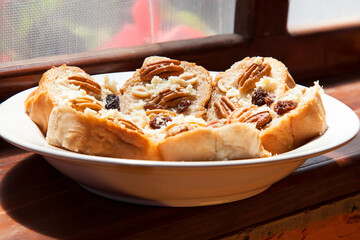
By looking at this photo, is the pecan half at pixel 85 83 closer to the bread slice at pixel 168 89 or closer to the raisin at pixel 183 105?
the bread slice at pixel 168 89

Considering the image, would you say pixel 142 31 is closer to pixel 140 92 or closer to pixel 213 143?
pixel 140 92

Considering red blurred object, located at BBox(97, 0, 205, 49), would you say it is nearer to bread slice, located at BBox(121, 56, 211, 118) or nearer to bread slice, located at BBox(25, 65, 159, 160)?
bread slice, located at BBox(121, 56, 211, 118)

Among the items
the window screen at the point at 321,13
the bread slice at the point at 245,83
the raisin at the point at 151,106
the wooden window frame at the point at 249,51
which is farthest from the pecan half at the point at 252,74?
the window screen at the point at 321,13

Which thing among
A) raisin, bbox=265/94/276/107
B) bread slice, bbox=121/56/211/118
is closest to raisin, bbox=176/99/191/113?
bread slice, bbox=121/56/211/118

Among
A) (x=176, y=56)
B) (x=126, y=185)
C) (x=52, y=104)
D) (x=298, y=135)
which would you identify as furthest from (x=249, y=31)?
Answer: (x=126, y=185)

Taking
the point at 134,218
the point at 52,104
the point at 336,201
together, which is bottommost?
the point at 336,201

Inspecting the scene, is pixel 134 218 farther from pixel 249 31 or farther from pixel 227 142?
pixel 249 31

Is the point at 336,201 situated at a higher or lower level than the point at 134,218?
lower

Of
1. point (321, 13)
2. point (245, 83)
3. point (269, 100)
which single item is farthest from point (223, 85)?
point (321, 13)
